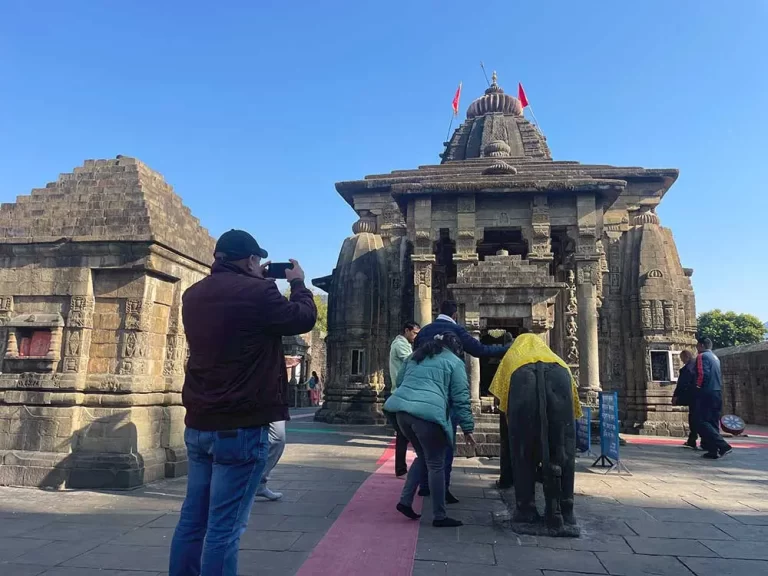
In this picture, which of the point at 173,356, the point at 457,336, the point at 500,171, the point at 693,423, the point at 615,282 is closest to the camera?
the point at 457,336

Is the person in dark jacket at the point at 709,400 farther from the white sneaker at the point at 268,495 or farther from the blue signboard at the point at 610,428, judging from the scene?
the white sneaker at the point at 268,495

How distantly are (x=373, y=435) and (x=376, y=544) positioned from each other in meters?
9.11

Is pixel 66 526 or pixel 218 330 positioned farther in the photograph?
A: pixel 66 526

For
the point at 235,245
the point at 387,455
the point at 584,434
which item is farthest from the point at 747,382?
the point at 235,245

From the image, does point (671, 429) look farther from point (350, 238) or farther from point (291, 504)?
point (291, 504)

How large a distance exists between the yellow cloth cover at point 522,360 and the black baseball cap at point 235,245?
272 cm

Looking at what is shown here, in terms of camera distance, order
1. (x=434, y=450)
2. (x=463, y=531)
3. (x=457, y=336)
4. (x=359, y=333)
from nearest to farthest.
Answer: (x=463, y=531) → (x=434, y=450) → (x=457, y=336) → (x=359, y=333)

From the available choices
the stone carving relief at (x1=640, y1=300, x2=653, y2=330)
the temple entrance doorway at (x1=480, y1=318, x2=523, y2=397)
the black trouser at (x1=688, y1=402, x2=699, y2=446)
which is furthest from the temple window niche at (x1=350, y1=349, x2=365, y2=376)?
the black trouser at (x1=688, y1=402, x2=699, y2=446)

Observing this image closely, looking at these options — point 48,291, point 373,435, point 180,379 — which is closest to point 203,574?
point 180,379

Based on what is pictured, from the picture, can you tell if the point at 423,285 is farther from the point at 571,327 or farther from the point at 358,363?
the point at 358,363

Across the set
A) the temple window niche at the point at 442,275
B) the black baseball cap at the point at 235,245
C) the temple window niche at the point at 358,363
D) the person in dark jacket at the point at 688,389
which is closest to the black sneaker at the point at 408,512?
the black baseball cap at the point at 235,245

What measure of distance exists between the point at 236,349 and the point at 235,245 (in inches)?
23.4

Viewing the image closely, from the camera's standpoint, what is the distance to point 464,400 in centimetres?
462

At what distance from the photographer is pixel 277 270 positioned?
3248mm
